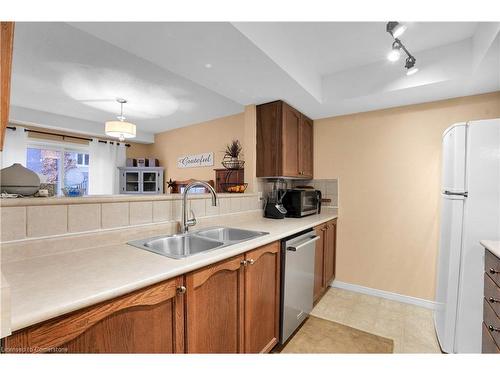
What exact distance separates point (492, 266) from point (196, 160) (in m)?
3.91

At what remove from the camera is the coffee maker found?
2306 mm

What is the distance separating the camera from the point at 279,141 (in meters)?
2.24

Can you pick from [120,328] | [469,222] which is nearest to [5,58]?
[120,328]

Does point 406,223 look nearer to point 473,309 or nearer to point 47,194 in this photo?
point 473,309

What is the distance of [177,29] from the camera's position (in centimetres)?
121

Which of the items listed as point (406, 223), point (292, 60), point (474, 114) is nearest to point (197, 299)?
point (292, 60)

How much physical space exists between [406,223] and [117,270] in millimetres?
2544

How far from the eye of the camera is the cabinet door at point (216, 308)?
96 cm

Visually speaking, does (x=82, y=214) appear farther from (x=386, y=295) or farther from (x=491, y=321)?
(x=386, y=295)

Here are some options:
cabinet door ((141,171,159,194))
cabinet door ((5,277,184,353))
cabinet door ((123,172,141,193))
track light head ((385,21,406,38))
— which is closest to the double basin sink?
cabinet door ((5,277,184,353))

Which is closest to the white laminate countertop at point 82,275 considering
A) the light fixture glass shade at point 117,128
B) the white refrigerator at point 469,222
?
the white refrigerator at point 469,222

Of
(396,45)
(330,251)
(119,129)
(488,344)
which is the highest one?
(396,45)

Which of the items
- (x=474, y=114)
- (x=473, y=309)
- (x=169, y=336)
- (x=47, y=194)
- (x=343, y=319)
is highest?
(x=474, y=114)

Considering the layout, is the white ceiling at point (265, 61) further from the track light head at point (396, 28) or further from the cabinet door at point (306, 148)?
the track light head at point (396, 28)
